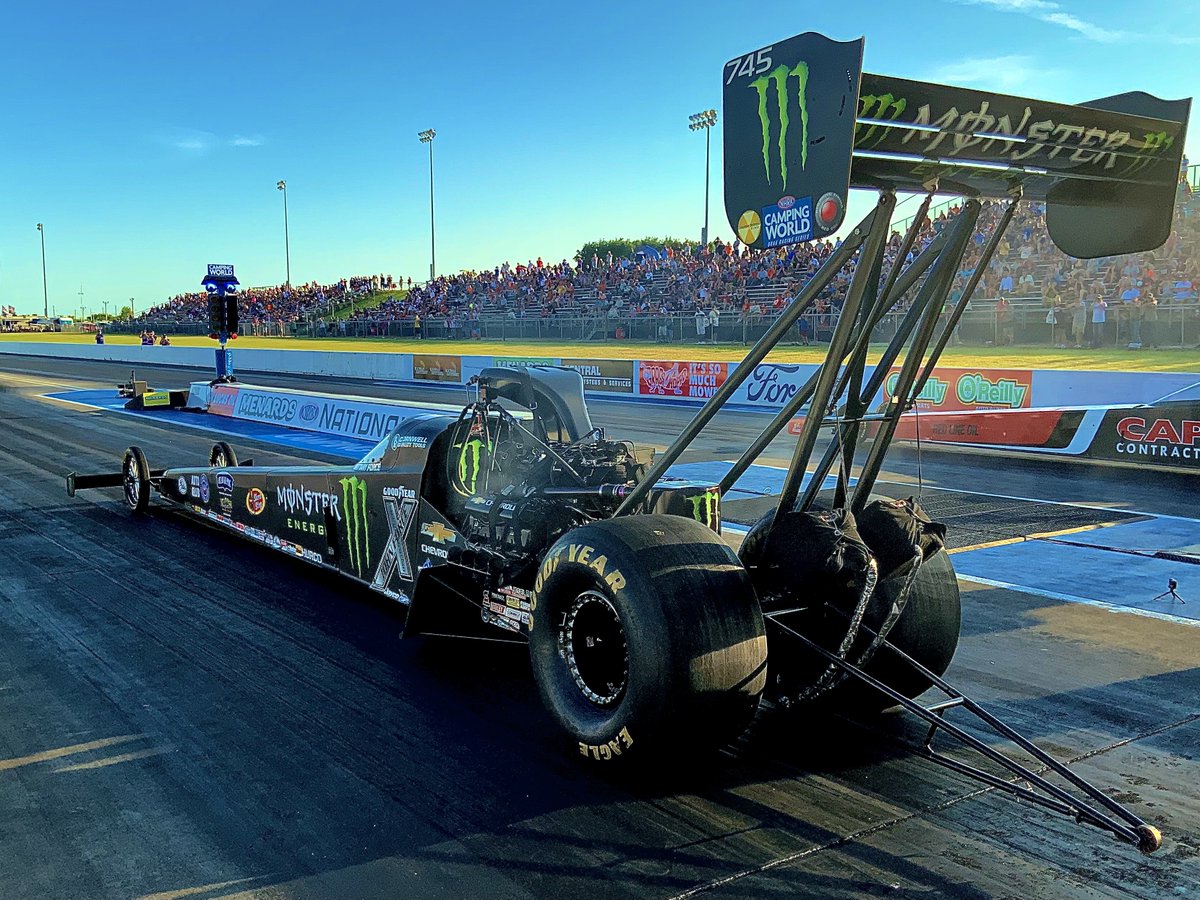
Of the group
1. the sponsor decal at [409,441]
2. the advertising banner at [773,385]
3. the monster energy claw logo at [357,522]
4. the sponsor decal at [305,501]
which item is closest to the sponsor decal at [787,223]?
the sponsor decal at [409,441]

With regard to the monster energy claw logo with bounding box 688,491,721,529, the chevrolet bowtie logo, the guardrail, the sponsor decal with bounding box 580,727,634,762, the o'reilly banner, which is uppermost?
the o'reilly banner

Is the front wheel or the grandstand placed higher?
the grandstand

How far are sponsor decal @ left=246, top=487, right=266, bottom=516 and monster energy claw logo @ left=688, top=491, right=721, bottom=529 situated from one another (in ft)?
13.6

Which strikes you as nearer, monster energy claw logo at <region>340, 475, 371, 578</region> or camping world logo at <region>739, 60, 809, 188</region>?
camping world logo at <region>739, 60, 809, 188</region>

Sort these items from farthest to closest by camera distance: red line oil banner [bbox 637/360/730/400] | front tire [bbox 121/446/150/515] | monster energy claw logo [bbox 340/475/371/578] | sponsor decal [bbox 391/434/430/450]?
red line oil banner [bbox 637/360/730/400] → front tire [bbox 121/446/150/515] → monster energy claw logo [bbox 340/475/371/578] → sponsor decal [bbox 391/434/430/450]

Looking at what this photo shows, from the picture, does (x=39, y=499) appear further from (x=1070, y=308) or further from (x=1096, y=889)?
(x=1070, y=308)

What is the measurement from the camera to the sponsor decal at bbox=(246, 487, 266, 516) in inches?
324

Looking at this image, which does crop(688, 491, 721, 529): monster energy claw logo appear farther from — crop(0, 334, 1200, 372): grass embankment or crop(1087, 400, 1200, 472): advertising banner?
crop(0, 334, 1200, 372): grass embankment

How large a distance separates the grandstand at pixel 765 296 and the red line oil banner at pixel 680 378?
13.1ft

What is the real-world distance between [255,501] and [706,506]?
4352mm

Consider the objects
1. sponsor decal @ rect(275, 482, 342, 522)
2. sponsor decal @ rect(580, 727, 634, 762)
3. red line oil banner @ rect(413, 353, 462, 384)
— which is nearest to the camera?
sponsor decal @ rect(580, 727, 634, 762)

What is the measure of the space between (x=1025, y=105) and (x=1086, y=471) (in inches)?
436

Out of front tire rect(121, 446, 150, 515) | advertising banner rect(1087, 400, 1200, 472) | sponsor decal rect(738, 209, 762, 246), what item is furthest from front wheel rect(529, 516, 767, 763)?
advertising banner rect(1087, 400, 1200, 472)

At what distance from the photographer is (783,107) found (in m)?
3.52
